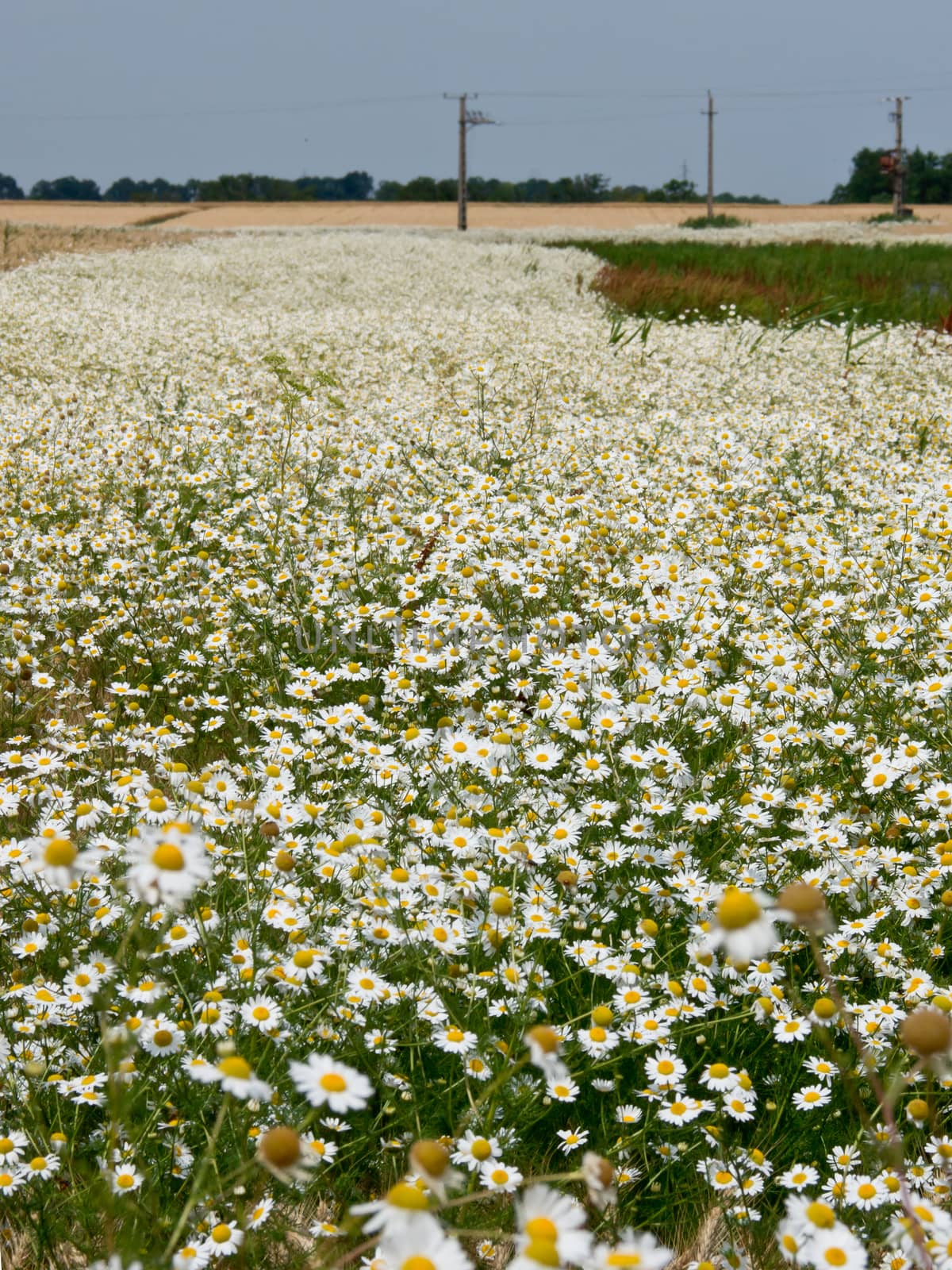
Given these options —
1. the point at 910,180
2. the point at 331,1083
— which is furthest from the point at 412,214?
the point at 331,1083

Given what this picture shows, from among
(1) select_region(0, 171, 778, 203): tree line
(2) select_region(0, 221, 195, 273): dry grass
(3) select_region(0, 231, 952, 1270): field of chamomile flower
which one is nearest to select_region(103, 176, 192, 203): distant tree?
(1) select_region(0, 171, 778, 203): tree line

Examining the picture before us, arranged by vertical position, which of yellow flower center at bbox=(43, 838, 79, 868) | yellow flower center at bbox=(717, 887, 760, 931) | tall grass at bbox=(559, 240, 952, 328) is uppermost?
tall grass at bbox=(559, 240, 952, 328)

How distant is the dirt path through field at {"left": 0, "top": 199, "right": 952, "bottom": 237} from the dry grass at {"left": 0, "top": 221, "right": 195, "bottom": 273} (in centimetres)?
2528

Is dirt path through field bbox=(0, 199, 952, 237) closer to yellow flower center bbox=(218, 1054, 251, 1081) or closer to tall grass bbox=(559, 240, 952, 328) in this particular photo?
tall grass bbox=(559, 240, 952, 328)

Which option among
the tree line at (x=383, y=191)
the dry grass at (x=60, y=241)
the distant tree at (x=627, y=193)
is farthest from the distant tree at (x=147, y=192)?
the dry grass at (x=60, y=241)

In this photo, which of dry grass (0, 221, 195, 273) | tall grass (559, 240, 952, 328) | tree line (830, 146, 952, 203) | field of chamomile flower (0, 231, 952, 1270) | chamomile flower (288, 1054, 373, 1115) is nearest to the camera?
chamomile flower (288, 1054, 373, 1115)

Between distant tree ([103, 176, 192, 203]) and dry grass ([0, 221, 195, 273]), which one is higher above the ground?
distant tree ([103, 176, 192, 203])

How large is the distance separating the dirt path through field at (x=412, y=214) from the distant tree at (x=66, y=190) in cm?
4441

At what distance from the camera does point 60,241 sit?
30172 mm

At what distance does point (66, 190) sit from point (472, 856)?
143 m

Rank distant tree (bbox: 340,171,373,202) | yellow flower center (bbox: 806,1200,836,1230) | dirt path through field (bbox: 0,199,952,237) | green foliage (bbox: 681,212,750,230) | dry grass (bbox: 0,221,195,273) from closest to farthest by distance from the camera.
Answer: yellow flower center (bbox: 806,1200,836,1230)
dry grass (bbox: 0,221,195,273)
green foliage (bbox: 681,212,750,230)
dirt path through field (bbox: 0,199,952,237)
distant tree (bbox: 340,171,373,202)

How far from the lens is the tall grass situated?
14.4 meters

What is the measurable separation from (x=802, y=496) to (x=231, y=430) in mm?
3614

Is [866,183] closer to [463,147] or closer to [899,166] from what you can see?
[899,166]
